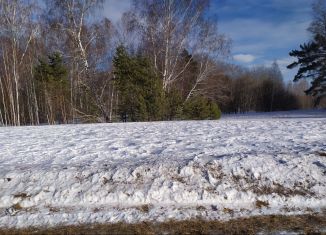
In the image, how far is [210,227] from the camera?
3.61m

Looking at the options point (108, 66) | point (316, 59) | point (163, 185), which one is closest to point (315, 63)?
point (316, 59)

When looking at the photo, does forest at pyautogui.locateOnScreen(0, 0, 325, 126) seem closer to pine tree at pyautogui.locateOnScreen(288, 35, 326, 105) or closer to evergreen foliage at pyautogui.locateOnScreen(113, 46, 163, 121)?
evergreen foliage at pyautogui.locateOnScreen(113, 46, 163, 121)

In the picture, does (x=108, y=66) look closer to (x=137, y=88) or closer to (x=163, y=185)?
(x=137, y=88)

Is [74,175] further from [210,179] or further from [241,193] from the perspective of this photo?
[241,193]

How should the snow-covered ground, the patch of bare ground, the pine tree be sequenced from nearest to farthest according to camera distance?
the patch of bare ground < the snow-covered ground < the pine tree

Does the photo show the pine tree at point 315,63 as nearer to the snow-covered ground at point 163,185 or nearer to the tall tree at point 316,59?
the tall tree at point 316,59

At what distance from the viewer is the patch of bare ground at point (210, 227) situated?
138 inches

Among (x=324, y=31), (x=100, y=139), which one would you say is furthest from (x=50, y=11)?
(x=324, y=31)

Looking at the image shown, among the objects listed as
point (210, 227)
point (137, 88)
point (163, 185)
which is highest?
point (137, 88)

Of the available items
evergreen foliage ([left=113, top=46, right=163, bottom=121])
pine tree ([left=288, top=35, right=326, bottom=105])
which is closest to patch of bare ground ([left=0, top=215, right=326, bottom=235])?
evergreen foliage ([left=113, top=46, right=163, bottom=121])

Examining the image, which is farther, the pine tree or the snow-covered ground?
the pine tree

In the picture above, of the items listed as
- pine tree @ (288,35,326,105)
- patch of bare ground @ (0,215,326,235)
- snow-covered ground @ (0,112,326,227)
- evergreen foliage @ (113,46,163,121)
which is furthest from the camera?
pine tree @ (288,35,326,105)

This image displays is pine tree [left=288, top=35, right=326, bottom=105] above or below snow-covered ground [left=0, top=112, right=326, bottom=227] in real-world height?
above

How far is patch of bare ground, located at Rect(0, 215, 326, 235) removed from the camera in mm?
3518
